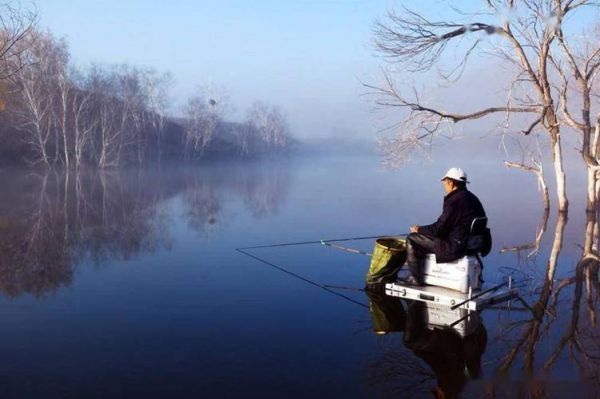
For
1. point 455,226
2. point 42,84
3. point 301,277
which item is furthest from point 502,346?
point 42,84

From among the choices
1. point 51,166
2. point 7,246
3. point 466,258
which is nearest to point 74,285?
point 7,246

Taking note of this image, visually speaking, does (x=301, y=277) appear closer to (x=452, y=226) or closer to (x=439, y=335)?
(x=452, y=226)

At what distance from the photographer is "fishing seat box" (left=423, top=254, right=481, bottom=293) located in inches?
254

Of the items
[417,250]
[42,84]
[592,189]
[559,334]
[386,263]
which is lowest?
[559,334]

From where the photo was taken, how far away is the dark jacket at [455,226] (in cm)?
631

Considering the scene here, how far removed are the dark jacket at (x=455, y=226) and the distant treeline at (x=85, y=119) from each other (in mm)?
10900

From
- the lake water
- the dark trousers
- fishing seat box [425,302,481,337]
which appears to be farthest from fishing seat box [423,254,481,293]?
the lake water

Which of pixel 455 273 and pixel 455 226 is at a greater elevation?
pixel 455 226

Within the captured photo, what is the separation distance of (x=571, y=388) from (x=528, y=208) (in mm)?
17406

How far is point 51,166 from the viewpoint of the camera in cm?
4681

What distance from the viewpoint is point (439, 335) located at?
5.58 metres

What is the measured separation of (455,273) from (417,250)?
0.56 metres

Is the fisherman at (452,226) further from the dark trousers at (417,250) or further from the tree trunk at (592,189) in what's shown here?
the tree trunk at (592,189)

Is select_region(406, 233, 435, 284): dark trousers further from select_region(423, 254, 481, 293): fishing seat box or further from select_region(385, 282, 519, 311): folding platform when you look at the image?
select_region(385, 282, 519, 311): folding platform
